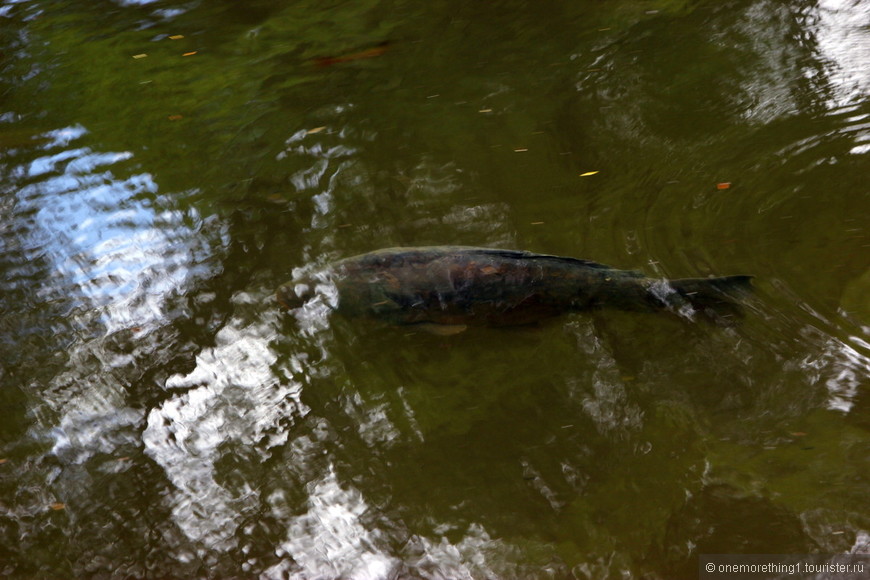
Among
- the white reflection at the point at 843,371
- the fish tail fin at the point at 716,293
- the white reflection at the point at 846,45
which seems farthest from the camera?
the white reflection at the point at 846,45

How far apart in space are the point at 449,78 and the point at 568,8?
1649mm

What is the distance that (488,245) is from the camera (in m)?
4.38

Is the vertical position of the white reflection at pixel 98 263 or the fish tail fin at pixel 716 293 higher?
the white reflection at pixel 98 263

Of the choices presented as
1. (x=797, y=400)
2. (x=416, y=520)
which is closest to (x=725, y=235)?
(x=797, y=400)

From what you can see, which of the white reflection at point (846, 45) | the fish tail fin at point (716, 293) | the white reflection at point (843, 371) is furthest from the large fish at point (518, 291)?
the white reflection at point (846, 45)

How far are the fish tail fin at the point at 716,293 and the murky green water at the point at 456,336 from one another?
0.41 ft

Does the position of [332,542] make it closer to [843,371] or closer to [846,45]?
[843,371]

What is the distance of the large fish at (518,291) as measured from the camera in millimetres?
3830

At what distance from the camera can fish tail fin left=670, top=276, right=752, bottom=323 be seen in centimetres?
378

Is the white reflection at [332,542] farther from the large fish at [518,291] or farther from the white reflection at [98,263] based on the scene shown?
the white reflection at [98,263]

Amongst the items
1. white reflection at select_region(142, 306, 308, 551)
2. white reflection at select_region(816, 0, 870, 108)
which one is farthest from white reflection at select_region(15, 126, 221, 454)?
white reflection at select_region(816, 0, 870, 108)

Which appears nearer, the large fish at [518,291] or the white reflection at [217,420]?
the white reflection at [217,420]

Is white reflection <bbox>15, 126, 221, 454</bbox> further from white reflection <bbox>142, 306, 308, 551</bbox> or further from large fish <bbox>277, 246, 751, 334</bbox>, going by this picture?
large fish <bbox>277, 246, 751, 334</bbox>

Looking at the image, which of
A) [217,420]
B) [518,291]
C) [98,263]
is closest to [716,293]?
[518,291]
